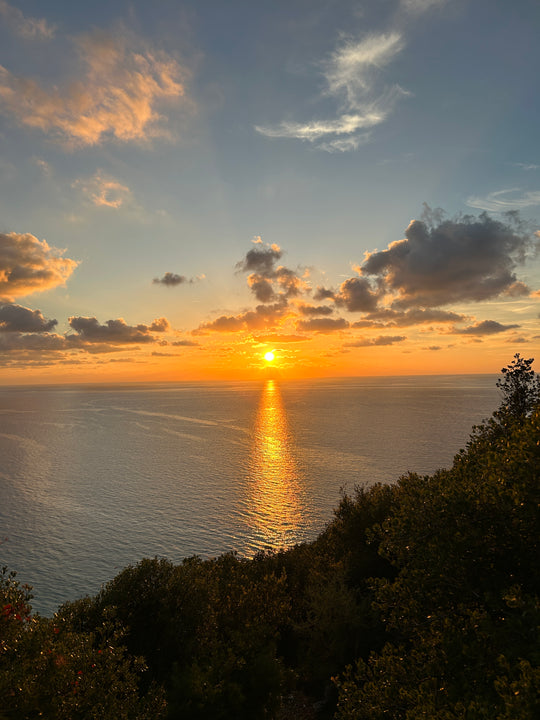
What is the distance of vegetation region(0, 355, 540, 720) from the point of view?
11.7 metres

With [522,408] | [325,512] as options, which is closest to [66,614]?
[522,408]

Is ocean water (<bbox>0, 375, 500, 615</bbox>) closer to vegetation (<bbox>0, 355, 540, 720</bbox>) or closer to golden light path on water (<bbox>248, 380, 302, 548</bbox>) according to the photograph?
golden light path on water (<bbox>248, 380, 302, 548</bbox>)

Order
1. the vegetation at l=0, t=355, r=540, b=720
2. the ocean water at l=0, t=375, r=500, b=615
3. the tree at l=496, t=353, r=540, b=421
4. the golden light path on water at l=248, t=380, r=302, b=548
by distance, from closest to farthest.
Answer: the vegetation at l=0, t=355, r=540, b=720 < the tree at l=496, t=353, r=540, b=421 < the ocean water at l=0, t=375, r=500, b=615 < the golden light path on water at l=248, t=380, r=302, b=548

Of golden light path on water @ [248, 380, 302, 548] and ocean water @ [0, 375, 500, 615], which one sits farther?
golden light path on water @ [248, 380, 302, 548]

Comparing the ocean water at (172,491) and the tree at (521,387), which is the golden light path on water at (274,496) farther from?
the tree at (521,387)

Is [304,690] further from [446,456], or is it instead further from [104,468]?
[104,468]

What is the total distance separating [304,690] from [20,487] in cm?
10435

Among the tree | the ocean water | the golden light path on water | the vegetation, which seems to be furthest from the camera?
the golden light path on water

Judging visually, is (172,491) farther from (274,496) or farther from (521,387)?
(521,387)

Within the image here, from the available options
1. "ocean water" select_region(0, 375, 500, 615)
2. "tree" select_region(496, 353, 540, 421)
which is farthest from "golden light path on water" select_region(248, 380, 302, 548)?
"tree" select_region(496, 353, 540, 421)

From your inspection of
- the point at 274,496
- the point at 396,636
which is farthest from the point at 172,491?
the point at 396,636

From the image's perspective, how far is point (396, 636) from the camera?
30.8 meters

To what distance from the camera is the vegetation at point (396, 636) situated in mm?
11727

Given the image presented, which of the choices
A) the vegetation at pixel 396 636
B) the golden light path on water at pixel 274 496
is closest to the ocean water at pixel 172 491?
the golden light path on water at pixel 274 496
